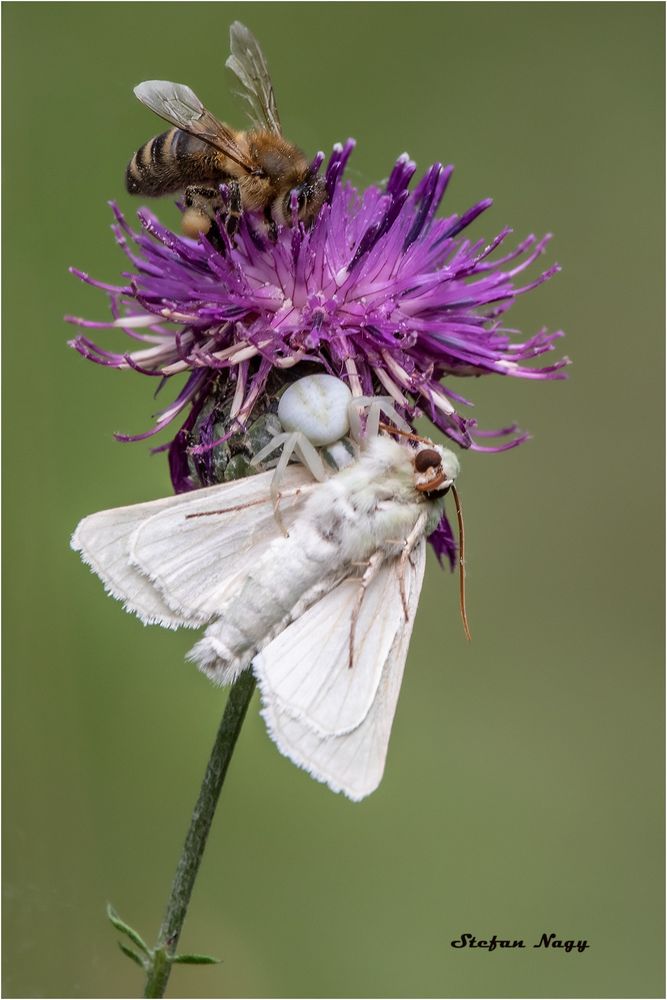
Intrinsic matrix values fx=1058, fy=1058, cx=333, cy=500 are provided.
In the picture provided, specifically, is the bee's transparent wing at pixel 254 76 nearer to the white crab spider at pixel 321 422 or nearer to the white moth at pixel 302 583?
the white crab spider at pixel 321 422

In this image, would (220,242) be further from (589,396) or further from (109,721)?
(589,396)

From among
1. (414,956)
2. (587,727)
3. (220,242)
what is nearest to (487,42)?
(587,727)

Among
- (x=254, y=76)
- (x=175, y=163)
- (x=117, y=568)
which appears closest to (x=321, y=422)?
(x=117, y=568)

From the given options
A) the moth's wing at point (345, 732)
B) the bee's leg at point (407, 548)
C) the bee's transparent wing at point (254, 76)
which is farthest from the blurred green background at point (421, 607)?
the moth's wing at point (345, 732)

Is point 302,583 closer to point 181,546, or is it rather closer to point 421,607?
point 181,546

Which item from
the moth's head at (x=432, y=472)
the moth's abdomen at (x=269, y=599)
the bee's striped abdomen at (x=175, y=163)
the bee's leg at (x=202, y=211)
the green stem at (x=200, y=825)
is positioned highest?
the bee's striped abdomen at (x=175, y=163)

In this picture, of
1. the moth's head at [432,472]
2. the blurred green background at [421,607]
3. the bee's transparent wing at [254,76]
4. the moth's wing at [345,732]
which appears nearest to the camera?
the moth's wing at [345,732]
